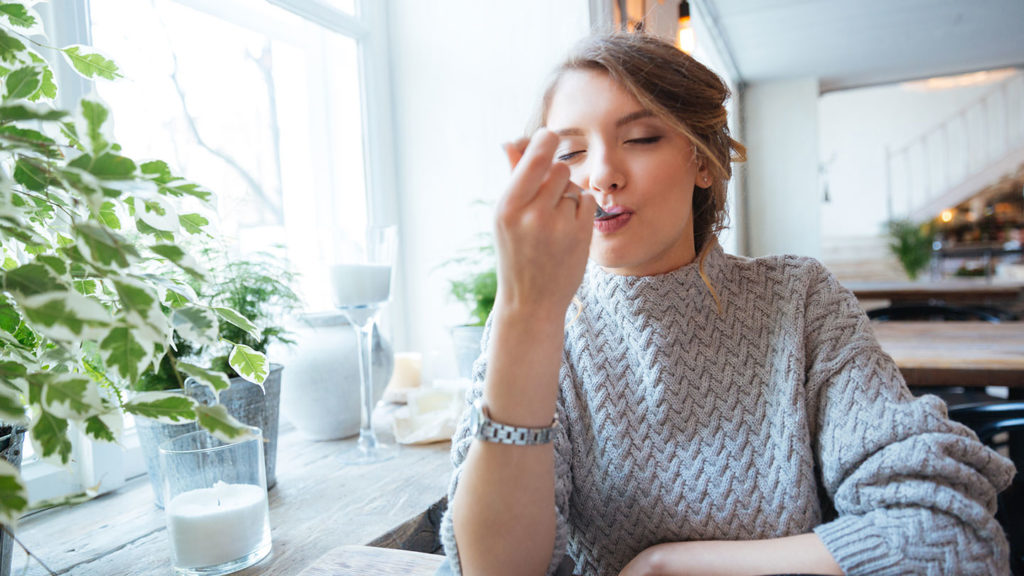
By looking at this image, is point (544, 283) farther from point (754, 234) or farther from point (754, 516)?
point (754, 234)

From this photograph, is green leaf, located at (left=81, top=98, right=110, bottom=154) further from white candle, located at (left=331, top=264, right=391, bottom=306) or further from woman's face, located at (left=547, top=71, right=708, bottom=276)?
white candle, located at (left=331, top=264, right=391, bottom=306)

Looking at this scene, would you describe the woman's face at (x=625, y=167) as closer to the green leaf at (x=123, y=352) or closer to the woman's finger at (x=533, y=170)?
the woman's finger at (x=533, y=170)

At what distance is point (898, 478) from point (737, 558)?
0.19m

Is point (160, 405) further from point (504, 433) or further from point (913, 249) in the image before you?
point (913, 249)

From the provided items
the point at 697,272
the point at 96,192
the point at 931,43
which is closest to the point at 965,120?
the point at 931,43

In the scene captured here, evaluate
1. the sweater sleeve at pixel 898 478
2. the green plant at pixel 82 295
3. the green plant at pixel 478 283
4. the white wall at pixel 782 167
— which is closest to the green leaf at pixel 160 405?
the green plant at pixel 82 295

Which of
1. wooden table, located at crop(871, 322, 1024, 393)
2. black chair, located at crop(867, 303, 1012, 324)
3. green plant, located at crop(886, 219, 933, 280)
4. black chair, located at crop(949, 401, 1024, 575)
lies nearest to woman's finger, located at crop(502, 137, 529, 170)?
black chair, located at crop(949, 401, 1024, 575)

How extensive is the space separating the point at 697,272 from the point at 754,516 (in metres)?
0.32

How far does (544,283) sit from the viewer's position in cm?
62

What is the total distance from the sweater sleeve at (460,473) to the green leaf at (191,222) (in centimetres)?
34

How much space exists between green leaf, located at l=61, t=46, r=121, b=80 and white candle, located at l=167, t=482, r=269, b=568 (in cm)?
50

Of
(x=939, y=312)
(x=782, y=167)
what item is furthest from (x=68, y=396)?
(x=782, y=167)

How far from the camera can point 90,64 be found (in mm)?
607

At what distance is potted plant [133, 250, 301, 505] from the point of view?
3.18 ft
